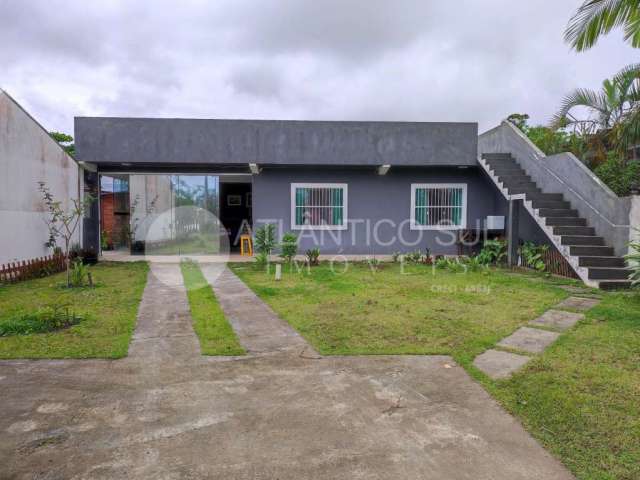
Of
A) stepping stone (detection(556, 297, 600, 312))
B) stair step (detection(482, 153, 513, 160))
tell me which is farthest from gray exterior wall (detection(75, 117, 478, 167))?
stepping stone (detection(556, 297, 600, 312))

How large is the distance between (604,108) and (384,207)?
622cm

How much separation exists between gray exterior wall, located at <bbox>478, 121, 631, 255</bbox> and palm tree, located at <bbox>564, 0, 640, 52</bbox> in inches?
118

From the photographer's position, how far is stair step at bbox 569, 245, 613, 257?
335 inches

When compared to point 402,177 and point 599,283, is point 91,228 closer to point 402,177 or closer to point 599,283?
point 402,177

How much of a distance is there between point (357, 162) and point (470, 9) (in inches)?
181

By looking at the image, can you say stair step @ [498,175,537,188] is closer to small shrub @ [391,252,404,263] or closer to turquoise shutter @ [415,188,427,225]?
turquoise shutter @ [415,188,427,225]

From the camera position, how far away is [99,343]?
4.39 m

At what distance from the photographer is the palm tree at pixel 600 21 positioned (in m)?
6.15

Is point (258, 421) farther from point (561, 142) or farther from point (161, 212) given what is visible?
point (561, 142)

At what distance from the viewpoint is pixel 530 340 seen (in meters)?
4.59

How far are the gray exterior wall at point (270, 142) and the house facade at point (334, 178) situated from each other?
0.09ft

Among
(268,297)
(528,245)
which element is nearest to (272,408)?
(268,297)

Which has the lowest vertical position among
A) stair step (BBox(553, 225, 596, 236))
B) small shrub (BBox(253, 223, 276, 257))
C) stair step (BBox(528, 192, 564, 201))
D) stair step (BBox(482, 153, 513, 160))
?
small shrub (BBox(253, 223, 276, 257))

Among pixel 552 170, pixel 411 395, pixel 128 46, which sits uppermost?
pixel 128 46
